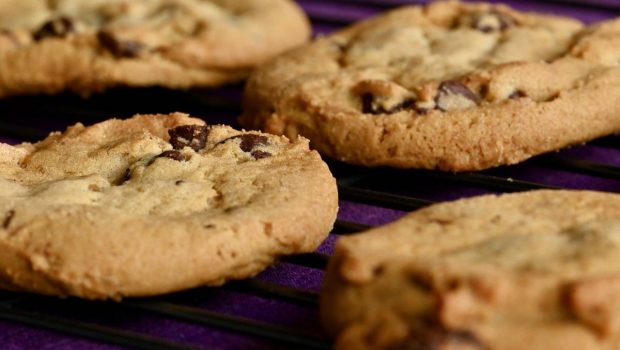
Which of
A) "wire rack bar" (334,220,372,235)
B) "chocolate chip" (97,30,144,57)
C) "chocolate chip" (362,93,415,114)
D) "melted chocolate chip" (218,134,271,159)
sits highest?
"chocolate chip" (97,30,144,57)

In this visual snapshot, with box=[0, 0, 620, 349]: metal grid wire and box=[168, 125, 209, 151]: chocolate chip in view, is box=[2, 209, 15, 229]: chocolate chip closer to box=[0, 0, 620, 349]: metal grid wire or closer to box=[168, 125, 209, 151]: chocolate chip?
box=[0, 0, 620, 349]: metal grid wire

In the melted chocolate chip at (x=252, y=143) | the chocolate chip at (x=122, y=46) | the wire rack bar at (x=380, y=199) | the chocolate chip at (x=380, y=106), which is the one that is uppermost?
the chocolate chip at (x=122, y=46)

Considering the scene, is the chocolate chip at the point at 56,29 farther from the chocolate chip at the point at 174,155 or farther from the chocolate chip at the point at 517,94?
the chocolate chip at the point at 517,94

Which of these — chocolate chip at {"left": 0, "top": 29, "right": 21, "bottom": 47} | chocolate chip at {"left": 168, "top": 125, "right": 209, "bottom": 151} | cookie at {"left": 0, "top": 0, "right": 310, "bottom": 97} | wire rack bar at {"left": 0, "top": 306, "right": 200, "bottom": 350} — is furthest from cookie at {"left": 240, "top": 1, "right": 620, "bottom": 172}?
wire rack bar at {"left": 0, "top": 306, "right": 200, "bottom": 350}

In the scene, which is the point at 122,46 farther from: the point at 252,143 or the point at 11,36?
the point at 252,143

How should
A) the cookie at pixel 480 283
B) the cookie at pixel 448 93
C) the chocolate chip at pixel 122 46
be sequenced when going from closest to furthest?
the cookie at pixel 480 283 < the cookie at pixel 448 93 < the chocolate chip at pixel 122 46

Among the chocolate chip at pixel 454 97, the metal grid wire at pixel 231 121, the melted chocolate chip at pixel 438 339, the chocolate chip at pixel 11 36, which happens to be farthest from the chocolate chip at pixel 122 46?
the melted chocolate chip at pixel 438 339

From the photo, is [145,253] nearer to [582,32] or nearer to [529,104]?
[529,104]

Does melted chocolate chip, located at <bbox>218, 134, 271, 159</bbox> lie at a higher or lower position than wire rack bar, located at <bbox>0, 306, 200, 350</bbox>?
higher
